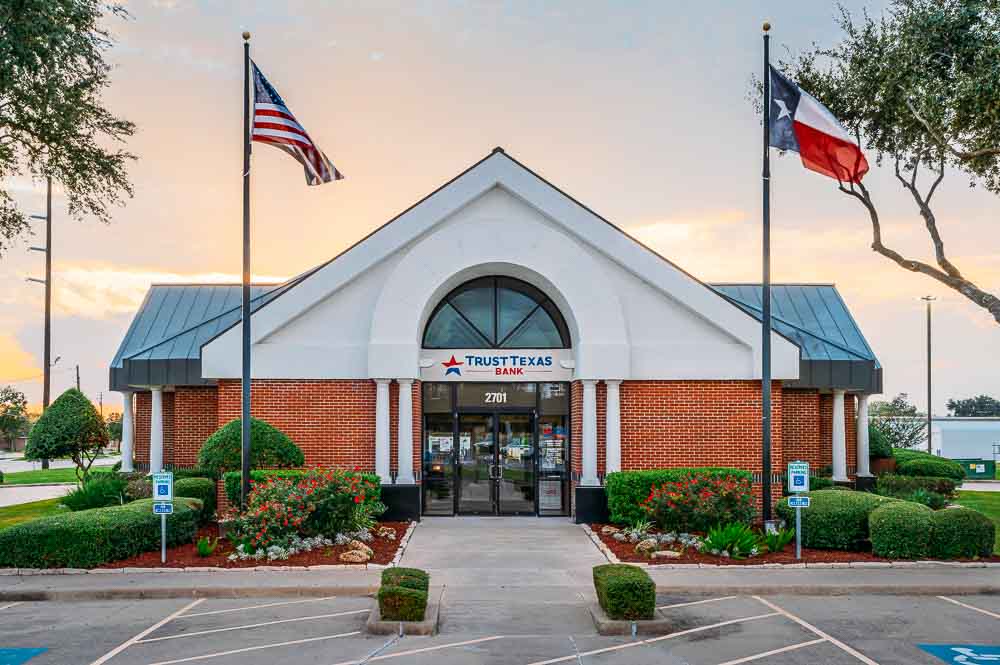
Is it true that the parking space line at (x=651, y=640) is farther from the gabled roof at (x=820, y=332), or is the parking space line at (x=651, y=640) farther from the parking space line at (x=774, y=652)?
the gabled roof at (x=820, y=332)

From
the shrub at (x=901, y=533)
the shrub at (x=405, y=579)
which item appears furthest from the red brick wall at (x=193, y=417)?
the shrub at (x=901, y=533)

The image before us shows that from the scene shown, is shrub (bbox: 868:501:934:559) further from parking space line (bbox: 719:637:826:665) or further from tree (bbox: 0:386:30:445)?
tree (bbox: 0:386:30:445)

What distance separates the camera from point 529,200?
70.3 ft

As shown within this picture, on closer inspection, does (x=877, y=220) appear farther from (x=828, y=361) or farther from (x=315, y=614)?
(x=315, y=614)

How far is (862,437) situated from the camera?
2730 cm

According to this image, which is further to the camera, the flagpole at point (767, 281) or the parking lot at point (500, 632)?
the flagpole at point (767, 281)

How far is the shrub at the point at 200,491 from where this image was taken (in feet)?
66.9

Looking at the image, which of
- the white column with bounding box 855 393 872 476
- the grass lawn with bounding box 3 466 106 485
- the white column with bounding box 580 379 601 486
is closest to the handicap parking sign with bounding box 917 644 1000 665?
the white column with bounding box 580 379 601 486

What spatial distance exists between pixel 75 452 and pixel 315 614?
54.0 feet

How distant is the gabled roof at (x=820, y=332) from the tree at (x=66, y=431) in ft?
58.5

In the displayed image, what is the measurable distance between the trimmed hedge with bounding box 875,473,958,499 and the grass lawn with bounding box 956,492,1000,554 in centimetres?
71

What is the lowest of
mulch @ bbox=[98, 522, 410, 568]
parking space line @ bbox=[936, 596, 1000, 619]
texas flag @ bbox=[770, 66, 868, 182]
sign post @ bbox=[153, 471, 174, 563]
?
parking space line @ bbox=[936, 596, 1000, 619]

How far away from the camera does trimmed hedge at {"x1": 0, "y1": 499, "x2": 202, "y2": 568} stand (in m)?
15.2

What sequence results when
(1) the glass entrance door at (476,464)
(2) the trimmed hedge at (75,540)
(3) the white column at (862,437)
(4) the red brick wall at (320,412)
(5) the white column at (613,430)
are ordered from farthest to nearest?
1. (3) the white column at (862,437)
2. (1) the glass entrance door at (476,464)
3. (4) the red brick wall at (320,412)
4. (5) the white column at (613,430)
5. (2) the trimmed hedge at (75,540)
